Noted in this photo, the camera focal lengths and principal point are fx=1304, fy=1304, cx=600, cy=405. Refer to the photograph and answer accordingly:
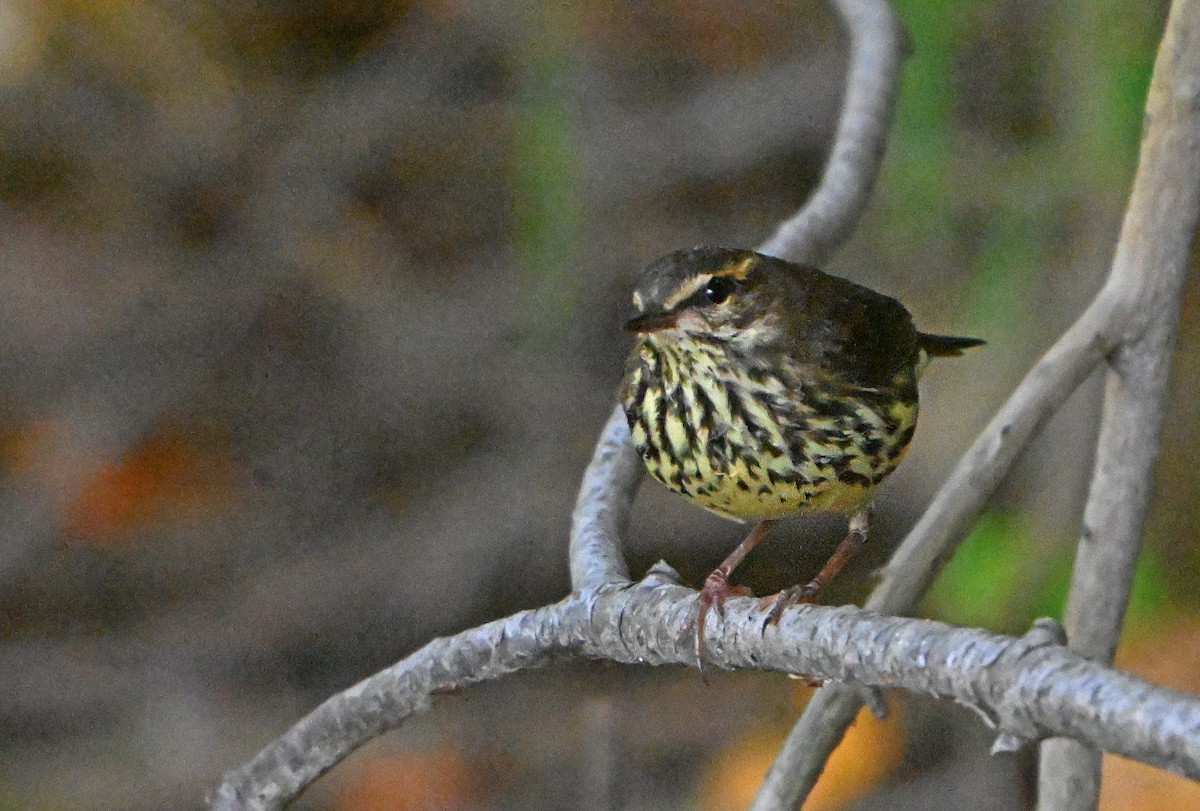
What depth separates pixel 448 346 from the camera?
1929 mm

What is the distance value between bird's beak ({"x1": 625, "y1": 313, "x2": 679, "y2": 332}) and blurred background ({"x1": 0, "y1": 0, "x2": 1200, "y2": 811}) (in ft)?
2.35

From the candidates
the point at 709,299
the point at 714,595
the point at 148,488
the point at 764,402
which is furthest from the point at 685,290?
the point at 148,488

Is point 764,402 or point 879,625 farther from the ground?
point 764,402

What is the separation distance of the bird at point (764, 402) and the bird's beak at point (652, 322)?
2.3 inches

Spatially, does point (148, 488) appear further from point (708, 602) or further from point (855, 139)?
point (855, 139)

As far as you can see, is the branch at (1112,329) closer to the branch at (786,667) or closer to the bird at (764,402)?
the bird at (764,402)

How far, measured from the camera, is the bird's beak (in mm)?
1109

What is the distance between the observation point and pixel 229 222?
1803mm

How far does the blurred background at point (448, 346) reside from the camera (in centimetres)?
172

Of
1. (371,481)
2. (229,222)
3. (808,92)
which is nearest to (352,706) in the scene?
(371,481)

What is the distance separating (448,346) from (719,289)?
0.78m

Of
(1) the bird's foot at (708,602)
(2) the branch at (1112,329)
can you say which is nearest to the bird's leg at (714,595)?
(1) the bird's foot at (708,602)

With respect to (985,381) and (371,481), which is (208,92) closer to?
(371,481)

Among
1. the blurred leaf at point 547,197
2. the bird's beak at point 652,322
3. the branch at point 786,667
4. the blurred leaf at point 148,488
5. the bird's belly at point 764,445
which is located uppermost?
the blurred leaf at point 547,197
